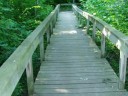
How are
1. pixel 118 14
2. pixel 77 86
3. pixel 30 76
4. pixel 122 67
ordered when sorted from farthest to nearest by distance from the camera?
pixel 118 14 < pixel 77 86 < pixel 122 67 < pixel 30 76

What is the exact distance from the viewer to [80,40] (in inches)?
323

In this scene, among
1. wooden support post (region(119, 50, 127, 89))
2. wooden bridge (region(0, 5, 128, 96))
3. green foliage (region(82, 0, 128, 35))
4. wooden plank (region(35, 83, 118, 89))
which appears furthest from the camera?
green foliage (region(82, 0, 128, 35))

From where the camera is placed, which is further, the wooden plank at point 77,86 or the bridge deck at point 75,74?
the wooden plank at point 77,86

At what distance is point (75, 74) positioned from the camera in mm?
4793

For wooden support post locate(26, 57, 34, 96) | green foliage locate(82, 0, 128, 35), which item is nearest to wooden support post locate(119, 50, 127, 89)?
wooden support post locate(26, 57, 34, 96)

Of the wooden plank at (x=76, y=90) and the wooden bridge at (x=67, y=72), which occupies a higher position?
the wooden bridge at (x=67, y=72)

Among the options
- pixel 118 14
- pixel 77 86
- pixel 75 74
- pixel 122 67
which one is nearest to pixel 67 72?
pixel 75 74

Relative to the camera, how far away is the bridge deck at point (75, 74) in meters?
3.97

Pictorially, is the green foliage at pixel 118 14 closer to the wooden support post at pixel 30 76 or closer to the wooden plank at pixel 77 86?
the wooden plank at pixel 77 86

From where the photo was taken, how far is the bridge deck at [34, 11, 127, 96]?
3.97m

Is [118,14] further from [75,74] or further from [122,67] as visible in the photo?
[122,67]

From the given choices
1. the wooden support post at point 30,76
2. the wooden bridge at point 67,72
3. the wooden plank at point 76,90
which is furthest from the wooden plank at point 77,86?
the wooden support post at point 30,76

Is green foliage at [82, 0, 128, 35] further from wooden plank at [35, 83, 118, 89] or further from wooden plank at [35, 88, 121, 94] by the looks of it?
wooden plank at [35, 88, 121, 94]

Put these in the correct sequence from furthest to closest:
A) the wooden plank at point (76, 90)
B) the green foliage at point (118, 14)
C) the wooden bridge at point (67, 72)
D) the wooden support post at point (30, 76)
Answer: the green foliage at point (118, 14) < the wooden plank at point (76, 90) < the wooden support post at point (30, 76) < the wooden bridge at point (67, 72)
